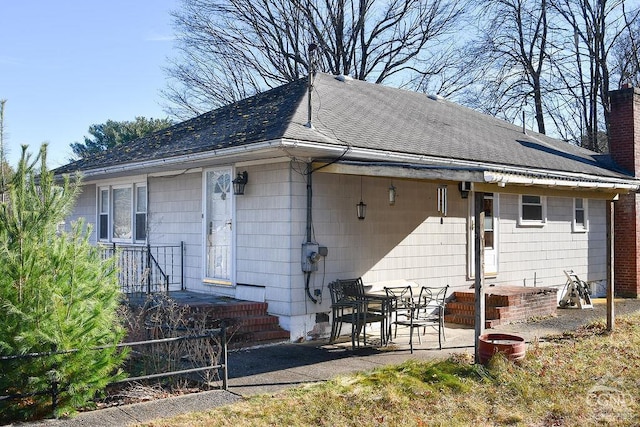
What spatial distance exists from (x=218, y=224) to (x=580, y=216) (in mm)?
10007

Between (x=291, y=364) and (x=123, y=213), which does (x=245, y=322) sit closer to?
(x=291, y=364)

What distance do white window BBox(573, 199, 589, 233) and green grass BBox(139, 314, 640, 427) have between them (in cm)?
785

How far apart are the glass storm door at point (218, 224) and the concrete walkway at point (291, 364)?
2306 mm

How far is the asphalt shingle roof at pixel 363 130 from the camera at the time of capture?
1038cm

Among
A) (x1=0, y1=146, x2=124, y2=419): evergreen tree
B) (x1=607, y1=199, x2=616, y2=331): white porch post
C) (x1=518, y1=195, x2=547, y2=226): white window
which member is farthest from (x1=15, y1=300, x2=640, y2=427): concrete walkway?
(x1=518, y1=195, x2=547, y2=226): white window

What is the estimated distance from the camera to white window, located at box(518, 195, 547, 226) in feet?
47.2

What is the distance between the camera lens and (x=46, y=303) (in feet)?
19.0

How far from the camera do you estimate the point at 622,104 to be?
1689 centimetres

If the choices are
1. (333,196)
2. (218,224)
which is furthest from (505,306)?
(218,224)

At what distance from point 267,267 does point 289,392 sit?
356 centimetres

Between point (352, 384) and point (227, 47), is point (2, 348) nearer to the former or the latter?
point (352, 384)

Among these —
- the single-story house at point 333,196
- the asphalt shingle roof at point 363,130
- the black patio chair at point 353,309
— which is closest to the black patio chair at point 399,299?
the black patio chair at point 353,309

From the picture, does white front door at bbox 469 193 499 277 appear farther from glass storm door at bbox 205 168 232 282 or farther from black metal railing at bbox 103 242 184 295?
black metal railing at bbox 103 242 184 295

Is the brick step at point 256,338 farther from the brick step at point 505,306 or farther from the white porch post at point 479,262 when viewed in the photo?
the brick step at point 505,306
